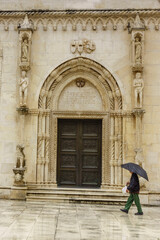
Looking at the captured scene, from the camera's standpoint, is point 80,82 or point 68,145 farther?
point 80,82

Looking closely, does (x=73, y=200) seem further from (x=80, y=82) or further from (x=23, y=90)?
(x=80, y=82)

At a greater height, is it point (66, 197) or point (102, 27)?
point (102, 27)

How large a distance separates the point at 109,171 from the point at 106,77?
12.2ft

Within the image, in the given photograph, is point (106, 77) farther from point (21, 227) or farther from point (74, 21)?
point (21, 227)

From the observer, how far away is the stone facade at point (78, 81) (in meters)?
12.1

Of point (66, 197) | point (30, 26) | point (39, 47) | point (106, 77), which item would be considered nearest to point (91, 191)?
point (66, 197)

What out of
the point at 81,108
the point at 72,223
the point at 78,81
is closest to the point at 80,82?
the point at 78,81

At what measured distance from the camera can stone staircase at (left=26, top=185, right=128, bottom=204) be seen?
11.0 meters

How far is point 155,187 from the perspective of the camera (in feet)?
38.7

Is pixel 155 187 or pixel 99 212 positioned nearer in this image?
pixel 99 212

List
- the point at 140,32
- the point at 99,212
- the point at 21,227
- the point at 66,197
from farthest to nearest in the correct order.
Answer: the point at 140,32
the point at 66,197
the point at 99,212
the point at 21,227

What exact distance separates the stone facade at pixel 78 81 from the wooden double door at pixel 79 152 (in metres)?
0.40

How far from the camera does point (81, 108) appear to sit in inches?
502

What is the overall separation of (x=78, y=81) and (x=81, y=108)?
1.17 meters
